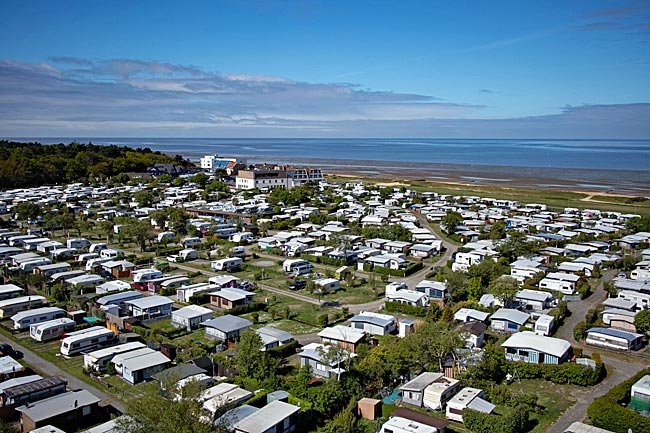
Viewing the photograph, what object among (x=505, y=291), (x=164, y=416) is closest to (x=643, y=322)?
(x=505, y=291)

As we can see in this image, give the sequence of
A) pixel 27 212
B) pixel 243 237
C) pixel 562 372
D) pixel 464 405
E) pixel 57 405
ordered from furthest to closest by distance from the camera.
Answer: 1. pixel 27 212
2. pixel 243 237
3. pixel 562 372
4. pixel 464 405
5. pixel 57 405

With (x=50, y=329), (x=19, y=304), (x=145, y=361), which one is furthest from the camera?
(x=19, y=304)

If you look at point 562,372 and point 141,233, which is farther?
point 141,233

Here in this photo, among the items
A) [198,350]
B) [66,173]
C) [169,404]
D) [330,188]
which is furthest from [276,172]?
[169,404]

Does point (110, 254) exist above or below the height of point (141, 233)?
below

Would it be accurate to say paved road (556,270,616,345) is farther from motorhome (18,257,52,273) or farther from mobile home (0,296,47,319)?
motorhome (18,257,52,273)

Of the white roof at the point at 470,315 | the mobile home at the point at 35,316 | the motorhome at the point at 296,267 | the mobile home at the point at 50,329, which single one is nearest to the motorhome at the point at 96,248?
the mobile home at the point at 35,316

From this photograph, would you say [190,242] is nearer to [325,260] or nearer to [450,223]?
[325,260]

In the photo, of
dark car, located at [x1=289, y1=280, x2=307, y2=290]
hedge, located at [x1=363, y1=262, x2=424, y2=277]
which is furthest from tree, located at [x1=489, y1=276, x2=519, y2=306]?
dark car, located at [x1=289, y1=280, x2=307, y2=290]

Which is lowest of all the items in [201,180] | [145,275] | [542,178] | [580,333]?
[580,333]
